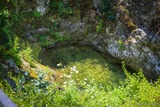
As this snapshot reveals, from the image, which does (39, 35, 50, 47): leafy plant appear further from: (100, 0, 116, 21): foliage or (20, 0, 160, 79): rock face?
(100, 0, 116, 21): foliage

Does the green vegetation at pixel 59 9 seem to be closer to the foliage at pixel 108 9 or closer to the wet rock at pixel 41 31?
the wet rock at pixel 41 31

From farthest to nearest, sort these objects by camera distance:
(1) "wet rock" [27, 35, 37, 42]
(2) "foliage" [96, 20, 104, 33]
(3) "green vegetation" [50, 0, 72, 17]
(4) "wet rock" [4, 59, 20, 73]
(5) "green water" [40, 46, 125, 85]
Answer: (2) "foliage" [96, 20, 104, 33] < (3) "green vegetation" [50, 0, 72, 17] < (1) "wet rock" [27, 35, 37, 42] < (5) "green water" [40, 46, 125, 85] < (4) "wet rock" [4, 59, 20, 73]

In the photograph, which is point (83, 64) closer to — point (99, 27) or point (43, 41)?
point (43, 41)

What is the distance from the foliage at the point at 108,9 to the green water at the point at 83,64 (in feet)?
5.23

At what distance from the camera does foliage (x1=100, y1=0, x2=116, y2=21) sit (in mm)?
10547

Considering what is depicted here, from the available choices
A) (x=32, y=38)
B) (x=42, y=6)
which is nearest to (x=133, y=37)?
(x=42, y=6)

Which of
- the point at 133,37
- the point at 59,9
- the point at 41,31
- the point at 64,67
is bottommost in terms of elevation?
the point at 64,67

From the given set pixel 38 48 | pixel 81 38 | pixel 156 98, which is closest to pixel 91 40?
pixel 81 38

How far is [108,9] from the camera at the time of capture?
35.1ft

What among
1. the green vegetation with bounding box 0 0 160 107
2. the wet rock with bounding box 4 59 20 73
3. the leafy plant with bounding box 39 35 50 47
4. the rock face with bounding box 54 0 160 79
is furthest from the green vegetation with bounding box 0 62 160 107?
the leafy plant with bounding box 39 35 50 47

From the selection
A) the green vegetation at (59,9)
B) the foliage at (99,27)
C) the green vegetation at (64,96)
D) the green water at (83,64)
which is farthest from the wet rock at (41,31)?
the green vegetation at (64,96)

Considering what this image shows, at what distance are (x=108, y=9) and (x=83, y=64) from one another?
2.74m

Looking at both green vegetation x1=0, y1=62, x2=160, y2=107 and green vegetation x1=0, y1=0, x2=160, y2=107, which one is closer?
green vegetation x1=0, y1=62, x2=160, y2=107

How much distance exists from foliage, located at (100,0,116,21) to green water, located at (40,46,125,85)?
159cm
